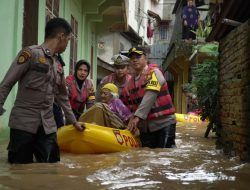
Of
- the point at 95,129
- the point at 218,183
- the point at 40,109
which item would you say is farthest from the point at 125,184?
the point at 95,129

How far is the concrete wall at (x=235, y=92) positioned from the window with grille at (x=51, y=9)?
12.7 ft

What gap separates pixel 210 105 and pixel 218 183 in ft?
20.5

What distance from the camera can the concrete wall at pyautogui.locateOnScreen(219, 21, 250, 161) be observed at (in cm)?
504

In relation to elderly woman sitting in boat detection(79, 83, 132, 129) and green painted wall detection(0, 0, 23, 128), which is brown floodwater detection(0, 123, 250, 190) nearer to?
elderly woman sitting in boat detection(79, 83, 132, 129)

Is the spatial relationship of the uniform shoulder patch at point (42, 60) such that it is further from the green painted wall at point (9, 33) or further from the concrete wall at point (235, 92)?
the green painted wall at point (9, 33)

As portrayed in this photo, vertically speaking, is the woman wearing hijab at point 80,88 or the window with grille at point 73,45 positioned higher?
the window with grille at point 73,45

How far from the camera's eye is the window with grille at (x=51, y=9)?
897 cm

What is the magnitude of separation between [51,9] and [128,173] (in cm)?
607

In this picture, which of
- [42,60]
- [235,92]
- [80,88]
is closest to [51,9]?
[80,88]

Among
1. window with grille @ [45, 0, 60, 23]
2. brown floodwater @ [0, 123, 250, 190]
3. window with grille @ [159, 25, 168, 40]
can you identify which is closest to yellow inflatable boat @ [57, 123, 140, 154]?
brown floodwater @ [0, 123, 250, 190]

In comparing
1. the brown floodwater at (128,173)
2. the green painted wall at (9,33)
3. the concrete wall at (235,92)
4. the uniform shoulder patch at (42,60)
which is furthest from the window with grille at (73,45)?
the uniform shoulder patch at (42,60)

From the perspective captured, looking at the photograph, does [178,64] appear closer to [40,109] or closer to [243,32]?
[243,32]

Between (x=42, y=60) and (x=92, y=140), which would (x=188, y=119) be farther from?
(x=42, y=60)

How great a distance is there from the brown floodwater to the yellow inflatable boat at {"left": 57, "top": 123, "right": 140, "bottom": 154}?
24 cm
